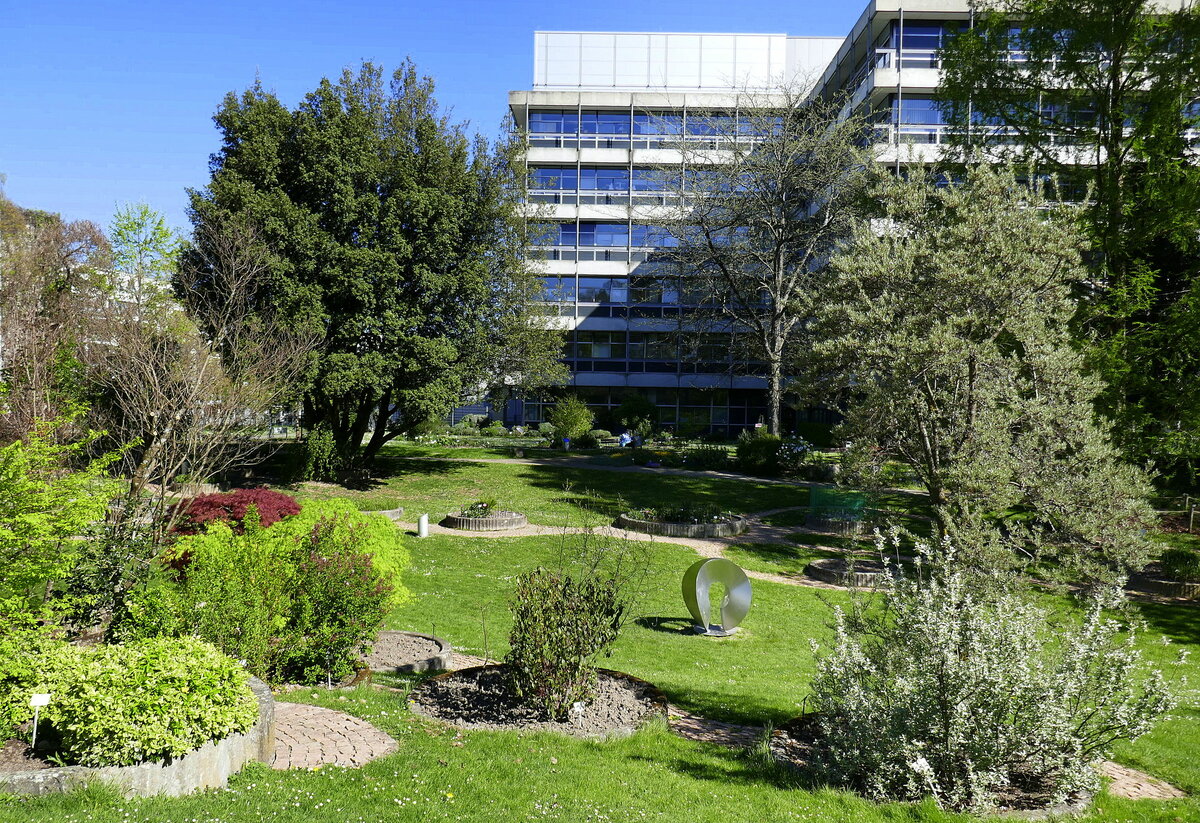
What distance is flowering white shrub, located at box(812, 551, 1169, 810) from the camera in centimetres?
561

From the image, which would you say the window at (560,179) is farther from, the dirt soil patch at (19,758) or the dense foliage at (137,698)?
the dirt soil patch at (19,758)

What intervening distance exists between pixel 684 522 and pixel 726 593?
23.0ft

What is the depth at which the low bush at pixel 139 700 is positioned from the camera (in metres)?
4.81

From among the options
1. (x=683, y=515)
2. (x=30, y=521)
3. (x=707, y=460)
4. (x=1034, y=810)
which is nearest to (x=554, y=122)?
(x=707, y=460)

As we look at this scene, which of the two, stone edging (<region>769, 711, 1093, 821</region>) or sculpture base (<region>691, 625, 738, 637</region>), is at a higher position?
stone edging (<region>769, 711, 1093, 821</region>)

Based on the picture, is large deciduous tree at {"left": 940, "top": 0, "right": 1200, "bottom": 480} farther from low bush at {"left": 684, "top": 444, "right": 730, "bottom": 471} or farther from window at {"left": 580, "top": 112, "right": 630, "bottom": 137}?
window at {"left": 580, "top": 112, "right": 630, "bottom": 137}

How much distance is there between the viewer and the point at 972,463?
774 cm

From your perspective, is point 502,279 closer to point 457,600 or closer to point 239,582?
point 457,600

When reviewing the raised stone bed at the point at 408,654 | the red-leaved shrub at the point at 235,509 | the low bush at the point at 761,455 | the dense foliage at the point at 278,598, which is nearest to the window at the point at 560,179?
the low bush at the point at 761,455

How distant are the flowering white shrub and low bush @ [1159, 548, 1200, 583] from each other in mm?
11759

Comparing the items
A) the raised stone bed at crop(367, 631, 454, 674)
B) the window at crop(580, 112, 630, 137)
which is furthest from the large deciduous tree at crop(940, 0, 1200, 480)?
the window at crop(580, 112, 630, 137)

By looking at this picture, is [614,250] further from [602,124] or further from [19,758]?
[19,758]

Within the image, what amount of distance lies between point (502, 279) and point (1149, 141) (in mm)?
19021

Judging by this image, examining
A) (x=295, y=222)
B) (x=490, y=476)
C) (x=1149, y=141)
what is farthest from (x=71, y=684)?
(x=1149, y=141)
